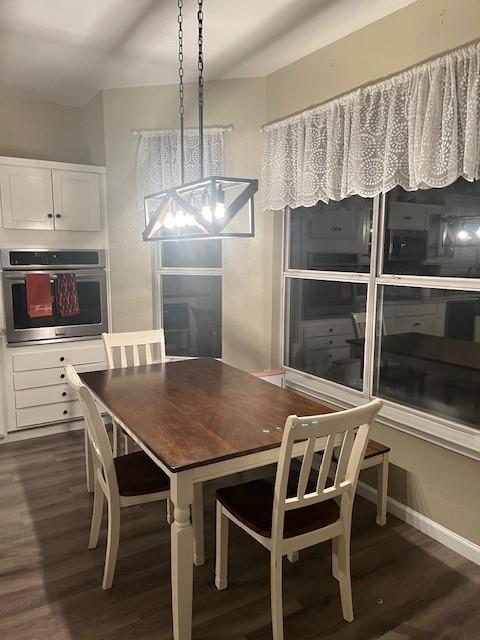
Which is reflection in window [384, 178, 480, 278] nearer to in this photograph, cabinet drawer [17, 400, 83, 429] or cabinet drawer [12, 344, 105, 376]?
cabinet drawer [12, 344, 105, 376]

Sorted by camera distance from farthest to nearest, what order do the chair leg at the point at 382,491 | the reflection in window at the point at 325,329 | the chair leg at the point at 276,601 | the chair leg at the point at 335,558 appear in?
the reflection in window at the point at 325,329, the chair leg at the point at 382,491, the chair leg at the point at 335,558, the chair leg at the point at 276,601

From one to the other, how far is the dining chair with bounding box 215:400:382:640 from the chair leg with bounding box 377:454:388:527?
2.11 feet

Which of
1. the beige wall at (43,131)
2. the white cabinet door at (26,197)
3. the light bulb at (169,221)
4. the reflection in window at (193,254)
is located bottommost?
the reflection in window at (193,254)

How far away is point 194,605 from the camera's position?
201cm

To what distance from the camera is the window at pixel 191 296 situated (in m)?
3.87

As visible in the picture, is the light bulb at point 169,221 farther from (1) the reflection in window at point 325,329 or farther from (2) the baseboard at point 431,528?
(2) the baseboard at point 431,528

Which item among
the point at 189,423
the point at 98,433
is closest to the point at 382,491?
the point at 189,423

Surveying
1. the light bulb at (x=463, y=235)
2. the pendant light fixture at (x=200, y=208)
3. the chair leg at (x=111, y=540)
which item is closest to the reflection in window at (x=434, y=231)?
the light bulb at (x=463, y=235)

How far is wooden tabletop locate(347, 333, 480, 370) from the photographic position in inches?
96.0

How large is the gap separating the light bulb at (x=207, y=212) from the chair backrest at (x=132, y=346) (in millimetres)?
1410

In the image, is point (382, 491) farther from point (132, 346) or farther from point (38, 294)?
point (38, 294)

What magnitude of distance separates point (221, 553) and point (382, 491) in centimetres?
100

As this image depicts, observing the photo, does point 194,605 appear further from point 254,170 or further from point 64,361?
point 254,170

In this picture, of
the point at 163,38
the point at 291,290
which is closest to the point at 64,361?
the point at 291,290
